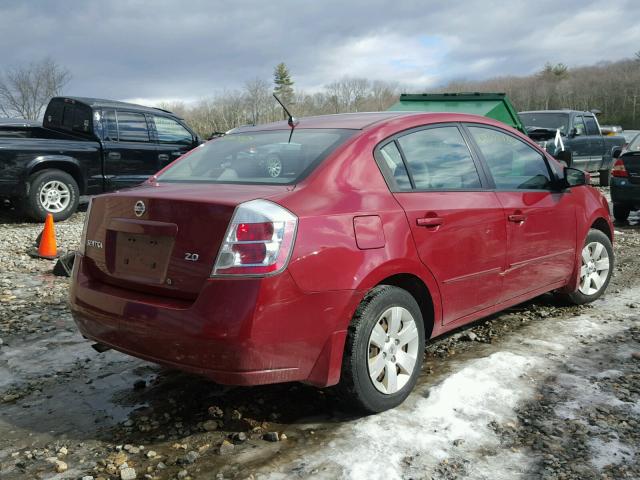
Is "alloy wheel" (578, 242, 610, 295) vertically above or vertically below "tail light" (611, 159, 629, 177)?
below

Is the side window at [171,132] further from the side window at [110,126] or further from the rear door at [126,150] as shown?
the side window at [110,126]

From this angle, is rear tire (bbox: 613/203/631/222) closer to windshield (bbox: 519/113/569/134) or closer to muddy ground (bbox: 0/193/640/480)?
windshield (bbox: 519/113/569/134)

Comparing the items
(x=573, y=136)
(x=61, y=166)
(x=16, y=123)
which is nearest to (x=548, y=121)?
(x=573, y=136)

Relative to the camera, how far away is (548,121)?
42.6ft

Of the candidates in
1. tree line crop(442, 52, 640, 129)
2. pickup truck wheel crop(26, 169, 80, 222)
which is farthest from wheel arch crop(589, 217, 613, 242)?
tree line crop(442, 52, 640, 129)

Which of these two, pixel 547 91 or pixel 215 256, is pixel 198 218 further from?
pixel 547 91

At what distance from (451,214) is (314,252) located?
43.7 inches

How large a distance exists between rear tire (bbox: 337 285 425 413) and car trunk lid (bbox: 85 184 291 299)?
30.4 inches

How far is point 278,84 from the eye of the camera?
92625 mm

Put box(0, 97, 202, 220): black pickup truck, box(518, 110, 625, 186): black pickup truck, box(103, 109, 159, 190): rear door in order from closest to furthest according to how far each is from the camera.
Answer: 1. box(0, 97, 202, 220): black pickup truck
2. box(103, 109, 159, 190): rear door
3. box(518, 110, 625, 186): black pickup truck

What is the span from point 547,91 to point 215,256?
7899cm

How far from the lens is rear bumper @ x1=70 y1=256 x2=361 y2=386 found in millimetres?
→ 2580

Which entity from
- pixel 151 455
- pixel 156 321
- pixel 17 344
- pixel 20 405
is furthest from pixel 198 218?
pixel 17 344

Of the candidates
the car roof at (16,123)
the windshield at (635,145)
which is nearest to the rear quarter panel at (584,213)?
the windshield at (635,145)
